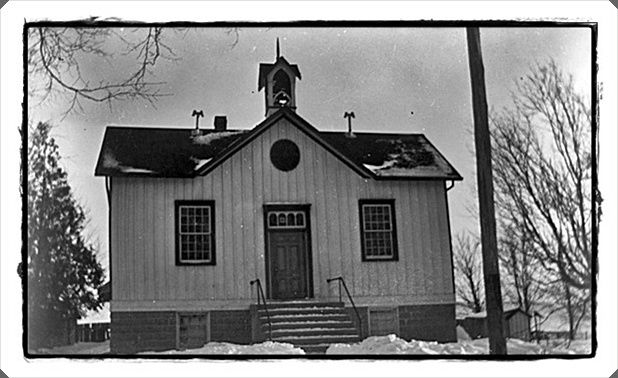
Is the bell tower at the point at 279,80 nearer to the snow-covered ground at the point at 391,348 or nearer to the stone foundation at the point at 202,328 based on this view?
the stone foundation at the point at 202,328

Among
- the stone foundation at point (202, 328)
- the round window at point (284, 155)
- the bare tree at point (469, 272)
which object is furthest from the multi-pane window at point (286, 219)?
the bare tree at point (469, 272)

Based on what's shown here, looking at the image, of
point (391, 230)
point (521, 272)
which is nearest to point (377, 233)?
point (391, 230)

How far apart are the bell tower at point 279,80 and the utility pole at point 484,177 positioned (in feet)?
3.45

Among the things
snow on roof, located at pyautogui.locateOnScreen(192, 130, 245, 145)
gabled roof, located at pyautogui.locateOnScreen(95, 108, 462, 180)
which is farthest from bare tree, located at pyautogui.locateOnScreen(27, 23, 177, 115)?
snow on roof, located at pyautogui.locateOnScreen(192, 130, 245, 145)

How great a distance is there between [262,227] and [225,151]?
1.65ft

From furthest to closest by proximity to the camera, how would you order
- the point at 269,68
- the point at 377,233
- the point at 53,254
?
the point at 377,233 → the point at 269,68 → the point at 53,254

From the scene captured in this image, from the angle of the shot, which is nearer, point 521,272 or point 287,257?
point 521,272

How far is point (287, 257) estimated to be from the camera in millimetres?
7270

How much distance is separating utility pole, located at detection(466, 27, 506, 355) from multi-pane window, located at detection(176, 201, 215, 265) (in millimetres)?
1608

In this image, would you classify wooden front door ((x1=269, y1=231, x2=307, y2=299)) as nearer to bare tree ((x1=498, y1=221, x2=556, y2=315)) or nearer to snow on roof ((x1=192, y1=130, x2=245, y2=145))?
snow on roof ((x1=192, y1=130, x2=245, y2=145))

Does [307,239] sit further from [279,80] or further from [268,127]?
[279,80]

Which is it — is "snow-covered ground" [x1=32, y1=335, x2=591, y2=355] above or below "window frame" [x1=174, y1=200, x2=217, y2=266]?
below

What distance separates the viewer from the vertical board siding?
715 cm

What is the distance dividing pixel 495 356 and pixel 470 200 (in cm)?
92
